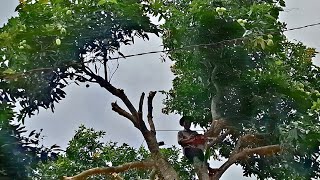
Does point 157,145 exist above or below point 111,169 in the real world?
above

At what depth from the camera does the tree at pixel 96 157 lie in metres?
6.84

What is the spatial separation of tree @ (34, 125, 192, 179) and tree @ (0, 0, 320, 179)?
1.35 meters

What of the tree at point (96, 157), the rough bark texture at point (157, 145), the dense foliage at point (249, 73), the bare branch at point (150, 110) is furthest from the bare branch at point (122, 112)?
the tree at point (96, 157)

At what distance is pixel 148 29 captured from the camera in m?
5.46

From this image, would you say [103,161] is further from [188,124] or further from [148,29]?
[148,29]

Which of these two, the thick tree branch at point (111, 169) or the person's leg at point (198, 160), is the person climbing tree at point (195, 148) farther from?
the thick tree branch at point (111, 169)

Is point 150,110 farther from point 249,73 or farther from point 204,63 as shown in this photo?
point 249,73

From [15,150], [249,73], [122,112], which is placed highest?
Answer: [249,73]

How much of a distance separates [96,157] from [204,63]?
A: 93.9 inches

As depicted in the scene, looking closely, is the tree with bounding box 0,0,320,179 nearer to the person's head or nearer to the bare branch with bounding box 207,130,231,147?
the bare branch with bounding box 207,130,231,147

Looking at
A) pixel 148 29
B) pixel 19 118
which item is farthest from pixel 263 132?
pixel 19 118

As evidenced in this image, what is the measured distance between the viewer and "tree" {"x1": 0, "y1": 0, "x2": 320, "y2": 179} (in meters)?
4.95

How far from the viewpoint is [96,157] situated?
23.7 feet

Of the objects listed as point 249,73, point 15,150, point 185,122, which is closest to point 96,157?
point 185,122
